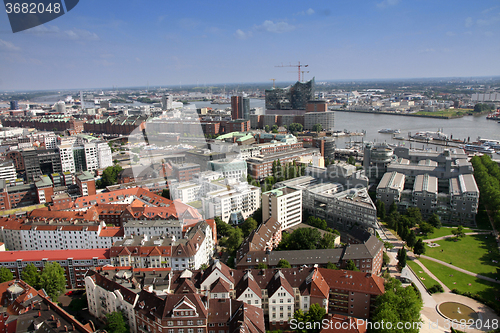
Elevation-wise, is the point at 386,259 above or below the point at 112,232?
below

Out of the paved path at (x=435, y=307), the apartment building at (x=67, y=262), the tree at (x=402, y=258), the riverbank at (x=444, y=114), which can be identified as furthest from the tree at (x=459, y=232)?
the riverbank at (x=444, y=114)

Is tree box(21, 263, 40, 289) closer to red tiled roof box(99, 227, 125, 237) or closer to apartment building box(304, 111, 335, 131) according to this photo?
red tiled roof box(99, 227, 125, 237)

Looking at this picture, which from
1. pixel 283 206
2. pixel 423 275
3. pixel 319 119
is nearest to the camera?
pixel 423 275

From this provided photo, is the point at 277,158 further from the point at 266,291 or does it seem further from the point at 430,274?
the point at 266,291

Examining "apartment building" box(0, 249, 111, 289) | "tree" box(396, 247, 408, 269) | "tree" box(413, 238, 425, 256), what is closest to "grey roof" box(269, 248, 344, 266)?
"tree" box(396, 247, 408, 269)

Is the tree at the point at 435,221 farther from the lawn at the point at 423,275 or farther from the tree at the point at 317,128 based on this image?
the tree at the point at 317,128

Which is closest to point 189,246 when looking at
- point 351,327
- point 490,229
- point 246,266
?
point 246,266

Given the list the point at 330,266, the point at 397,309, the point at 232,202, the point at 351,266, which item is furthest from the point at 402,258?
the point at 232,202
